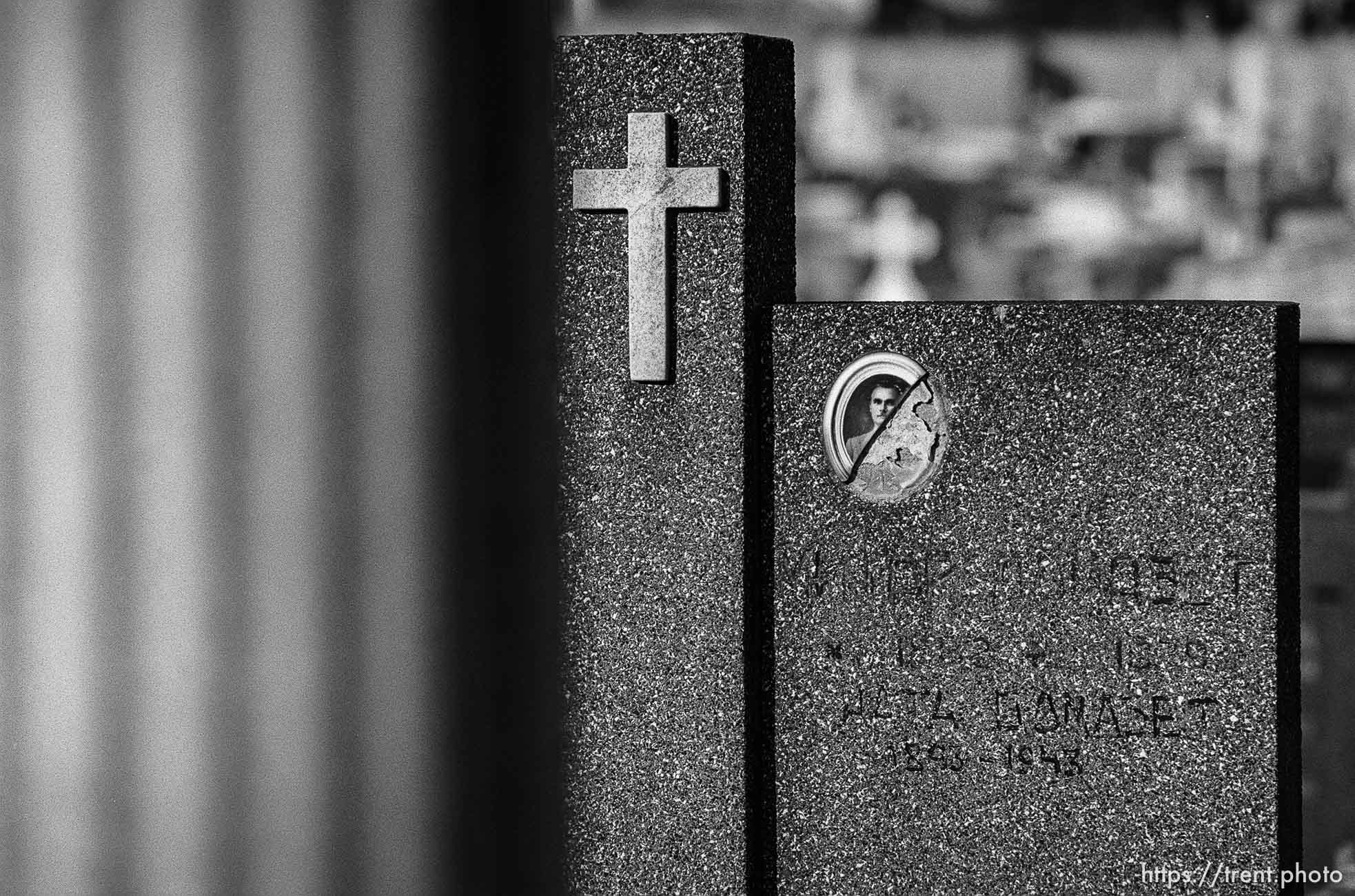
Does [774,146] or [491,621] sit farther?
[774,146]

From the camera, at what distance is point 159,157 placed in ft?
1.04

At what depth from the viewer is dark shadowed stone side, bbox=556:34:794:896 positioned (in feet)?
5.83

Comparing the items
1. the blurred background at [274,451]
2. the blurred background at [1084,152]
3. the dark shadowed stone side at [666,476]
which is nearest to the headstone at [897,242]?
the blurred background at [1084,152]

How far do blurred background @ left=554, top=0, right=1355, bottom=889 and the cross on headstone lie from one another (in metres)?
3.37

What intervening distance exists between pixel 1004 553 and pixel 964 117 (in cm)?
371

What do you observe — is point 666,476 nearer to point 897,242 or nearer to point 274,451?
point 274,451

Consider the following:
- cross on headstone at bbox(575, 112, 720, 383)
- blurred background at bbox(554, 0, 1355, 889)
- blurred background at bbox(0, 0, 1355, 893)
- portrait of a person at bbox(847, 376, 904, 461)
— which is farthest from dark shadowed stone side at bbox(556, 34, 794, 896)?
blurred background at bbox(554, 0, 1355, 889)

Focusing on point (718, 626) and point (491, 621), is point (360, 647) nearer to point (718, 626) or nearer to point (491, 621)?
point (491, 621)

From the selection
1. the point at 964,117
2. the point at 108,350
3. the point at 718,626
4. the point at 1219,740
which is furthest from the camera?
the point at 964,117

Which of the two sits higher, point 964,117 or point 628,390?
point 964,117

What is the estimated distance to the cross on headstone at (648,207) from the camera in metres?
1.77

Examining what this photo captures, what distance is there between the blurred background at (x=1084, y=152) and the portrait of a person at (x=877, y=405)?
11.3 ft

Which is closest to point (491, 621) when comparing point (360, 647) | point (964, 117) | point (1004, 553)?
point (360, 647)

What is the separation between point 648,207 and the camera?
5.83ft
